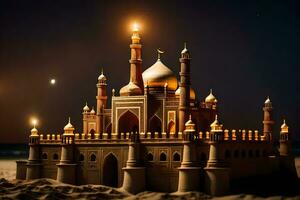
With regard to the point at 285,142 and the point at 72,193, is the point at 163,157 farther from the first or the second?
the point at 285,142

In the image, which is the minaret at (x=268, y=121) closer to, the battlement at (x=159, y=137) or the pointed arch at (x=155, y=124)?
the battlement at (x=159, y=137)

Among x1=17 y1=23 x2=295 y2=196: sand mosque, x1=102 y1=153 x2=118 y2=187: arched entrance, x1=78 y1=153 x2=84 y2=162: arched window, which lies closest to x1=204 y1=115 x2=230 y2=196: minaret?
x1=17 y1=23 x2=295 y2=196: sand mosque

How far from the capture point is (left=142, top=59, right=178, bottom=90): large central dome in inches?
2438

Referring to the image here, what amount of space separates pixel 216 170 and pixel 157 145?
203 inches

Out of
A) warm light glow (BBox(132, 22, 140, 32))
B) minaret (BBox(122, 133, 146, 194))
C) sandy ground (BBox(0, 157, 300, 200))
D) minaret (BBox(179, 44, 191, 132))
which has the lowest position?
sandy ground (BBox(0, 157, 300, 200))

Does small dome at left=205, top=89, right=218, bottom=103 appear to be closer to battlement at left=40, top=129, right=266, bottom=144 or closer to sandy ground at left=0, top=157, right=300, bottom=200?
battlement at left=40, top=129, right=266, bottom=144

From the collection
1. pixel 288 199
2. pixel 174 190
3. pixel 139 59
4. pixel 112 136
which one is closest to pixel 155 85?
pixel 139 59

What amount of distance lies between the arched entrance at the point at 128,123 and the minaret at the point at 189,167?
7.94m

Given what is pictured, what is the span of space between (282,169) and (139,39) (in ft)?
52.6

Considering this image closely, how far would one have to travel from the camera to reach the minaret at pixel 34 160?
59844mm

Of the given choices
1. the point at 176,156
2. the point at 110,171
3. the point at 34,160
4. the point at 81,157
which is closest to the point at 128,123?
the point at 110,171

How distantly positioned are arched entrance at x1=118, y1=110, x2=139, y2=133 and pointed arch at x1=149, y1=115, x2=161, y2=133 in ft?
6.24

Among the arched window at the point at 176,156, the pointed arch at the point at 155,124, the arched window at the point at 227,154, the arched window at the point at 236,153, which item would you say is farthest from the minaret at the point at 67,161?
the arched window at the point at 236,153

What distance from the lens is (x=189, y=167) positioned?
53.7 metres
